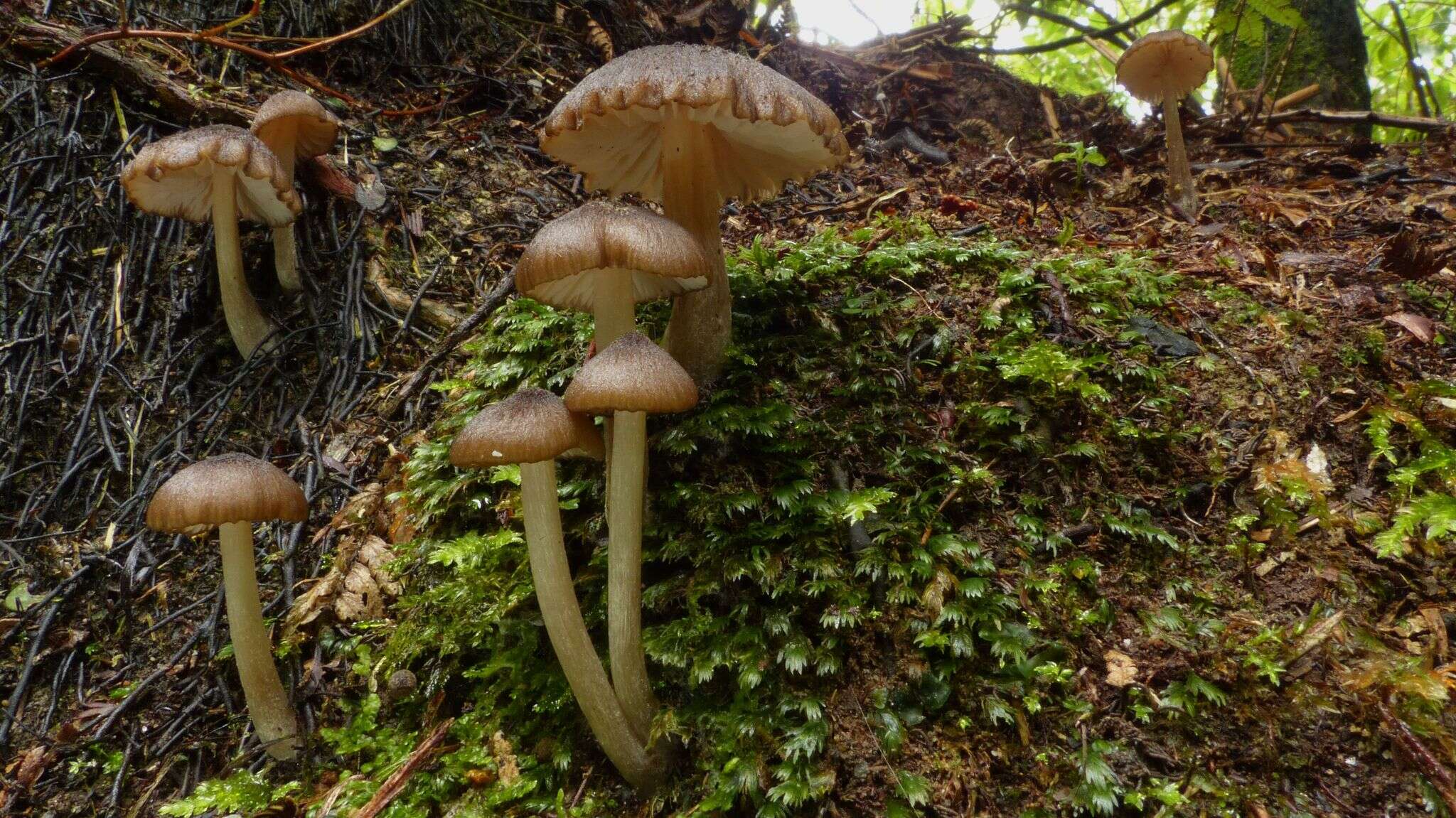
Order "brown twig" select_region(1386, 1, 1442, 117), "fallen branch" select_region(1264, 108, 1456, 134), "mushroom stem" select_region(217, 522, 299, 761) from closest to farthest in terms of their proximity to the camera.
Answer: "mushroom stem" select_region(217, 522, 299, 761)
"fallen branch" select_region(1264, 108, 1456, 134)
"brown twig" select_region(1386, 1, 1442, 117)

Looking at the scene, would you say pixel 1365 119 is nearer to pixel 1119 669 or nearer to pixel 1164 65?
pixel 1164 65

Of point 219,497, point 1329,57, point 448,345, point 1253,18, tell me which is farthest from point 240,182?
point 1329,57

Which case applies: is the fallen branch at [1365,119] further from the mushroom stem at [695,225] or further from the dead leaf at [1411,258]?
the mushroom stem at [695,225]

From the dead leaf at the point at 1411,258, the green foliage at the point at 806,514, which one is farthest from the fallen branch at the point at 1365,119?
the green foliage at the point at 806,514

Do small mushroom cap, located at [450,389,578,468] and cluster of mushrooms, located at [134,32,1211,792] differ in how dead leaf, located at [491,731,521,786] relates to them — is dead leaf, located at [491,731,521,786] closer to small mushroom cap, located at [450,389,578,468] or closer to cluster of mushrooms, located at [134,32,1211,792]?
cluster of mushrooms, located at [134,32,1211,792]

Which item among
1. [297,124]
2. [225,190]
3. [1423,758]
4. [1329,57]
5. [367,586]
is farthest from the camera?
[1329,57]

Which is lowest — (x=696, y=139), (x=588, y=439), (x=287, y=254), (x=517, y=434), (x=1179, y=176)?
(x=588, y=439)

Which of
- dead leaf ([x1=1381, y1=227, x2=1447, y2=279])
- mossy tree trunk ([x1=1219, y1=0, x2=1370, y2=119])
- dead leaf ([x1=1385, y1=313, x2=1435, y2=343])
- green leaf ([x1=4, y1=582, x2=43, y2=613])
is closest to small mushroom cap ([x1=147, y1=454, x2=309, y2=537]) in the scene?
green leaf ([x1=4, y1=582, x2=43, y2=613])

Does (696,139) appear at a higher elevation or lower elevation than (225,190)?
higher
